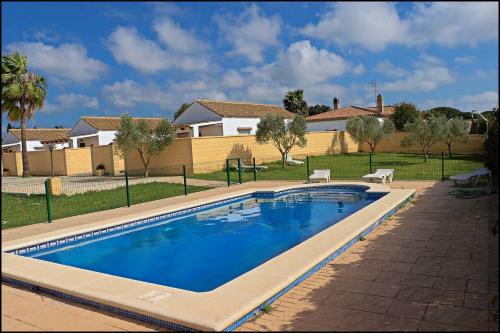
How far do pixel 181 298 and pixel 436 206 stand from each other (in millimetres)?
7920

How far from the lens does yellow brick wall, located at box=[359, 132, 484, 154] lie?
3225cm

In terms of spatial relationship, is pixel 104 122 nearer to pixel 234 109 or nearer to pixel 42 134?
pixel 234 109

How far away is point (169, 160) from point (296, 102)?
39.7 meters

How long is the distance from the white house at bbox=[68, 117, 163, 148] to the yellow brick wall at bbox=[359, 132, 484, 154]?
20674 millimetres

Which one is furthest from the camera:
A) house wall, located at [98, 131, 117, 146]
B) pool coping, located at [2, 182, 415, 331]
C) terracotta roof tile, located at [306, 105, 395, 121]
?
terracotta roof tile, located at [306, 105, 395, 121]

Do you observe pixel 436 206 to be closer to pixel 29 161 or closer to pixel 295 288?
pixel 295 288

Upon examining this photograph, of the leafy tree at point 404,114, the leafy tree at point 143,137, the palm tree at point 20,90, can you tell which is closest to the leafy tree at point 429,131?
the leafy tree at point 143,137

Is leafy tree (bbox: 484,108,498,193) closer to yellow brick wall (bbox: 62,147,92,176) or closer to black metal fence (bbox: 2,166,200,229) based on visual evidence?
black metal fence (bbox: 2,166,200,229)

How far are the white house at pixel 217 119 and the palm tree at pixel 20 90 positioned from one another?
10.5 metres

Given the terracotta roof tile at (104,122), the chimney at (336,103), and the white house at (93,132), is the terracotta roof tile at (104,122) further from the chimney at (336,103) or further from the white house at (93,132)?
the chimney at (336,103)

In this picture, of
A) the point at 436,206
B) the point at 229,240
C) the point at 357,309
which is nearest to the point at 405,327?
the point at 357,309

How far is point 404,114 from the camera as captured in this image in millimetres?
43406

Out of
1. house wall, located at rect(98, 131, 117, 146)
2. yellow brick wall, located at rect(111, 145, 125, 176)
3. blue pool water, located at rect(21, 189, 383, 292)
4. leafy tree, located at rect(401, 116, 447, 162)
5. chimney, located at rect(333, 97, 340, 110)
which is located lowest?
blue pool water, located at rect(21, 189, 383, 292)

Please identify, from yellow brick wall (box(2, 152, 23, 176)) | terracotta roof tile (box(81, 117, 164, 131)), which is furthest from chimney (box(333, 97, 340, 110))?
yellow brick wall (box(2, 152, 23, 176))
